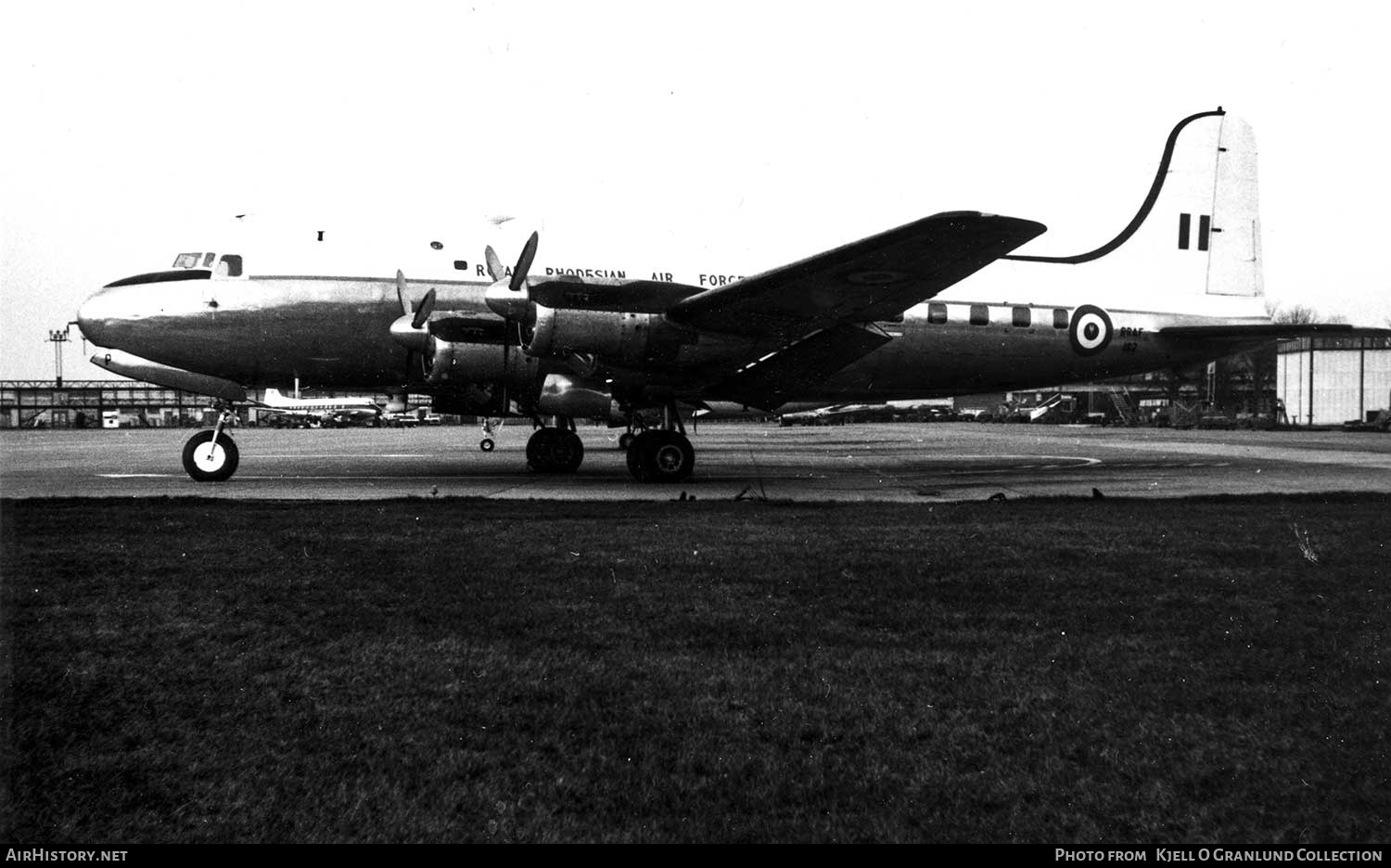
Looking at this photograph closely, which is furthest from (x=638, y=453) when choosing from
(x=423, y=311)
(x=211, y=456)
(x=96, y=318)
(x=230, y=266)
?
(x=96, y=318)

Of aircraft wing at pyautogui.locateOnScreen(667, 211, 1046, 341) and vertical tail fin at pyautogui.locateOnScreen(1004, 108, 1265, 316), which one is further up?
vertical tail fin at pyautogui.locateOnScreen(1004, 108, 1265, 316)

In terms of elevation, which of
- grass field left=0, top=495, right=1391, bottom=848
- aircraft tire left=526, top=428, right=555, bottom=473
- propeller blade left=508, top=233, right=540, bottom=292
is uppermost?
propeller blade left=508, top=233, right=540, bottom=292

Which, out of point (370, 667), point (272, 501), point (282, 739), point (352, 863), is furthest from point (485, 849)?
point (272, 501)

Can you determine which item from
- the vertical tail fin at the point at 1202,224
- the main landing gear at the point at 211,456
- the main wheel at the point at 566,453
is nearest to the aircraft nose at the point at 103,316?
the main landing gear at the point at 211,456

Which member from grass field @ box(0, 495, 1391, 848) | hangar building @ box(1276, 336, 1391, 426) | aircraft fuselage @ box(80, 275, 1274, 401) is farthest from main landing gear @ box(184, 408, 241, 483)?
hangar building @ box(1276, 336, 1391, 426)

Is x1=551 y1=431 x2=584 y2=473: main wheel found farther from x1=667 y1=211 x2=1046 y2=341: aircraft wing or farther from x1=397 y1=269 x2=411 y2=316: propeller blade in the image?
x1=667 y1=211 x2=1046 y2=341: aircraft wing

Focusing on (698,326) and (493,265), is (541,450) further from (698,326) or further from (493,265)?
(698,326)

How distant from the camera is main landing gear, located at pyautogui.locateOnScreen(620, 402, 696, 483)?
14.3m

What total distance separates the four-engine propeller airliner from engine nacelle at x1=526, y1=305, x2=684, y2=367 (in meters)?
0.03

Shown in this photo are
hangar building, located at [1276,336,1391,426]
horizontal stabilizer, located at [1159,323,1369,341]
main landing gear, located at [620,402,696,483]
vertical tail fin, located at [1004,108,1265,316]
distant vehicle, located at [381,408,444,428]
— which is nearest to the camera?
main landing gear, located at [620,402,696,483]

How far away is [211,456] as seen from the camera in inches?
553

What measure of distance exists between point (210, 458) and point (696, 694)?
41.2 ft

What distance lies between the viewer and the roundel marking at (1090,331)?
689 inches

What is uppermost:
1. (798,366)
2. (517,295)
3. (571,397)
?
(517,295)
